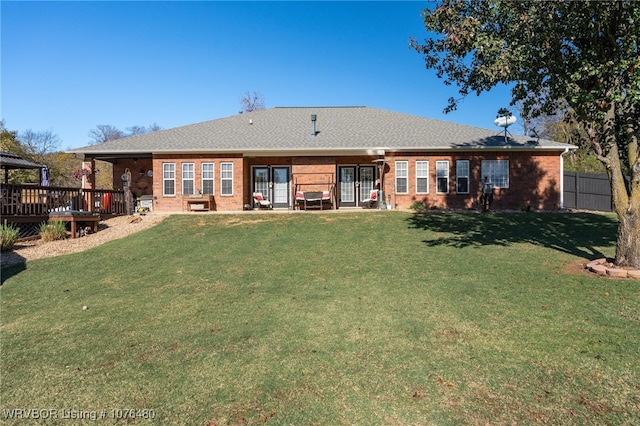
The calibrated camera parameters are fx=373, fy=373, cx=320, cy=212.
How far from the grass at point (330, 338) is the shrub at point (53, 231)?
3.30m

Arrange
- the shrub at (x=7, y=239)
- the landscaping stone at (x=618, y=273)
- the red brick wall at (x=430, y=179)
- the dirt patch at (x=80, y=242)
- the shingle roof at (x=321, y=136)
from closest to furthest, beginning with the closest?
the landscaping stone at (x=618, y=273) → the dirt patch at (x=80, y=242) → the shrub at (x=7, y=239) → the shingle roof at (x=321, y=136) → the red brick wall at (x=430, y=179)

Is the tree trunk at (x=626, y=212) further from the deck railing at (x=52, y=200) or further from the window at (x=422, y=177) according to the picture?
the deck railing at (x=52, y=200)

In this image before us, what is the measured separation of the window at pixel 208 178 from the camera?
60.5 ft

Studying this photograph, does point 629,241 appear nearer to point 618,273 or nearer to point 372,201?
point 618,273

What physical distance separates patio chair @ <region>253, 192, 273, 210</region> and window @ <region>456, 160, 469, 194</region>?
368 inches

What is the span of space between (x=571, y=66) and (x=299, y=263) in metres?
7.29

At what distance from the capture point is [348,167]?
64.3 ft

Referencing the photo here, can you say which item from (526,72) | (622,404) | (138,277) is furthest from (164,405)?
(526,72)

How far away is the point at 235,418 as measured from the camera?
3.05 metres

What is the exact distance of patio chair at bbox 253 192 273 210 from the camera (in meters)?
18.5

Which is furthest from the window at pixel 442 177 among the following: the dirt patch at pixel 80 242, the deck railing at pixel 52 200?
the deck railing at pixel 52 200

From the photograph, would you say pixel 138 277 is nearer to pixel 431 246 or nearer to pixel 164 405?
pixel 164 405

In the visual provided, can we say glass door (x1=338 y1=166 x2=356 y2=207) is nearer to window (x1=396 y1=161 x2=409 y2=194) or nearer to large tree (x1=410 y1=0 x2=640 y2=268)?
window (x1=396 y1=161 x2=409 y2=194)

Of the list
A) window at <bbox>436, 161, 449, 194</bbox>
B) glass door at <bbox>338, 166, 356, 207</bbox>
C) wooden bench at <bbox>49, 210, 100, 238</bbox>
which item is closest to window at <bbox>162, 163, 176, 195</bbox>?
wooden bench at <bbox>49, 210, 100, 238</bbox>
